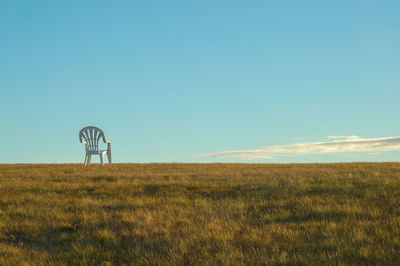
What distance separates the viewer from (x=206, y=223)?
555 cm

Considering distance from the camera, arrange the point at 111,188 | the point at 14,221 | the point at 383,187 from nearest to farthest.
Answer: the point at 14,221, the point at 383,187, the point at 111,188

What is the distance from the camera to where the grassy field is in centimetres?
432

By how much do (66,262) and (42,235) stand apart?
1.58 metres

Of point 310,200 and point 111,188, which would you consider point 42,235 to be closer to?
point 111,188

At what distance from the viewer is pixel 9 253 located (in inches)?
193

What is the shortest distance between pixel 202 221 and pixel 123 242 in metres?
1.35

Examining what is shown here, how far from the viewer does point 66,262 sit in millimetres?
4398

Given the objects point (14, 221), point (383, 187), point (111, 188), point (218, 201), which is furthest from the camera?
point (111, 188)

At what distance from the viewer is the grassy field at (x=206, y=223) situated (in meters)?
4.32

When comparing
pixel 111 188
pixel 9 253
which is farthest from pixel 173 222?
pixel 111 188

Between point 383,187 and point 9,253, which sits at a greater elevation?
point 383,187

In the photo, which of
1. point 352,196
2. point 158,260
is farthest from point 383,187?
point 158,260

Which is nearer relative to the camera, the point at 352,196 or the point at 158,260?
the point at 158,260

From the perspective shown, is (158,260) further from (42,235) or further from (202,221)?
(42,235)
